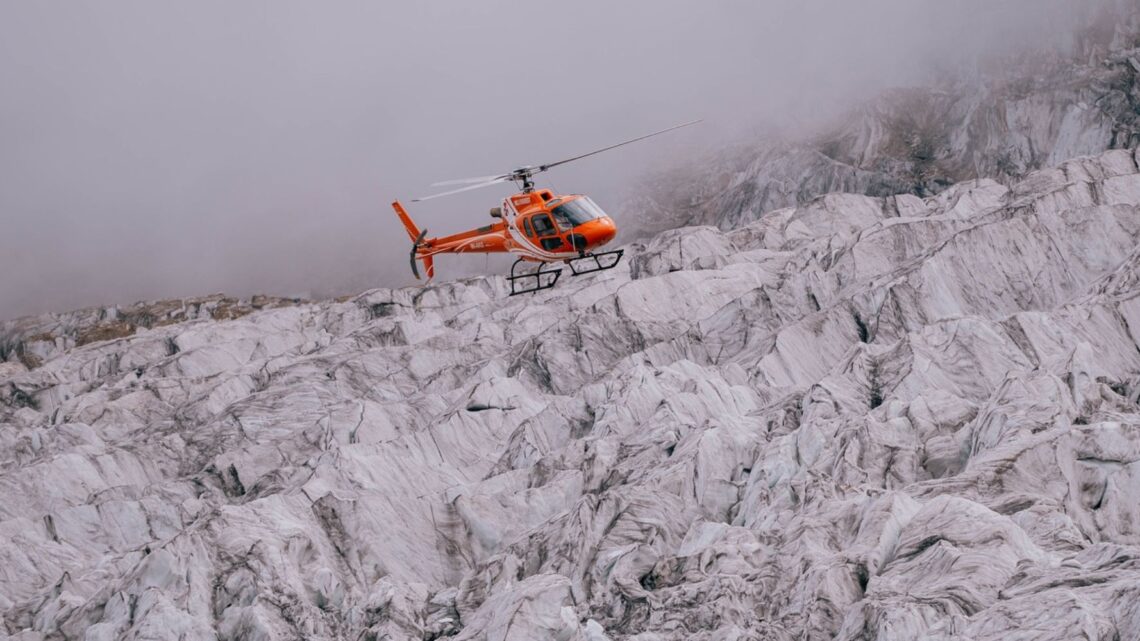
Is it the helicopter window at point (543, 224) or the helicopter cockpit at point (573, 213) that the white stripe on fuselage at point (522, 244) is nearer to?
the helicopter window at point (543, 224)

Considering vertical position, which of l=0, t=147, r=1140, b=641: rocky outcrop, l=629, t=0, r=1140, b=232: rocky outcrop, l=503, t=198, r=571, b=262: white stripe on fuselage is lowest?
l=629, t=0, r=1140, b=232: rocky outcrop

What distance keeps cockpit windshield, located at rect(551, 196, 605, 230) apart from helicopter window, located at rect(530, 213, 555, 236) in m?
0.44

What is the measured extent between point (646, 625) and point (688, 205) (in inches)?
6015

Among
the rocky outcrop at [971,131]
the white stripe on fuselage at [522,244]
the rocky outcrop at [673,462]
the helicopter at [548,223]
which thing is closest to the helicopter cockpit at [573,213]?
the helicopter at [548,223]

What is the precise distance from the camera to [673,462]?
68562 millimetres

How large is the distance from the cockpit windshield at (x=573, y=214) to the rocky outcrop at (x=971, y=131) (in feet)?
346

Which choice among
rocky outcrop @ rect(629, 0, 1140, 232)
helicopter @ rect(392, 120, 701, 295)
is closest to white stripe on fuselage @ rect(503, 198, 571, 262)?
helicopter @ rect(392, 120, 701, 295)

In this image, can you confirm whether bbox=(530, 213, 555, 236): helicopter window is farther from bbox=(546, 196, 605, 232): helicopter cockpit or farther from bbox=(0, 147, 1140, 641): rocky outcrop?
bbox=(0, 147, 1140, 641): rocky outcrop

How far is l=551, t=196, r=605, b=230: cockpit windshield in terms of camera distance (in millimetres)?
60125

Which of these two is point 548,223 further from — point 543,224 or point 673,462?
point 673,462

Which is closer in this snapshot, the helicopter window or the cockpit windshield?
the cockpit windshield

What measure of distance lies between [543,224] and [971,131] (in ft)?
403

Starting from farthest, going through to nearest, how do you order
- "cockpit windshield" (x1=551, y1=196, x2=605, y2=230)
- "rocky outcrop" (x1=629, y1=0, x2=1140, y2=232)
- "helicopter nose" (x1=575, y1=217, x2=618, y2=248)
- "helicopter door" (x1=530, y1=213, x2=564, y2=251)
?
1. "rocky outcrop" (x1=629, y1=0, x2=1140, y2=232)
2. "helicopter door" (x1=530, y1=213, x2=564, y2=251)
3. "cockpit windshield" (x1=551, y1=196, x2=605, y2=230)
4. "helicopter nose" (x1=575, y1=217, x2=618, y2=248)

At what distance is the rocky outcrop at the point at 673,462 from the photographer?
48.8 m
